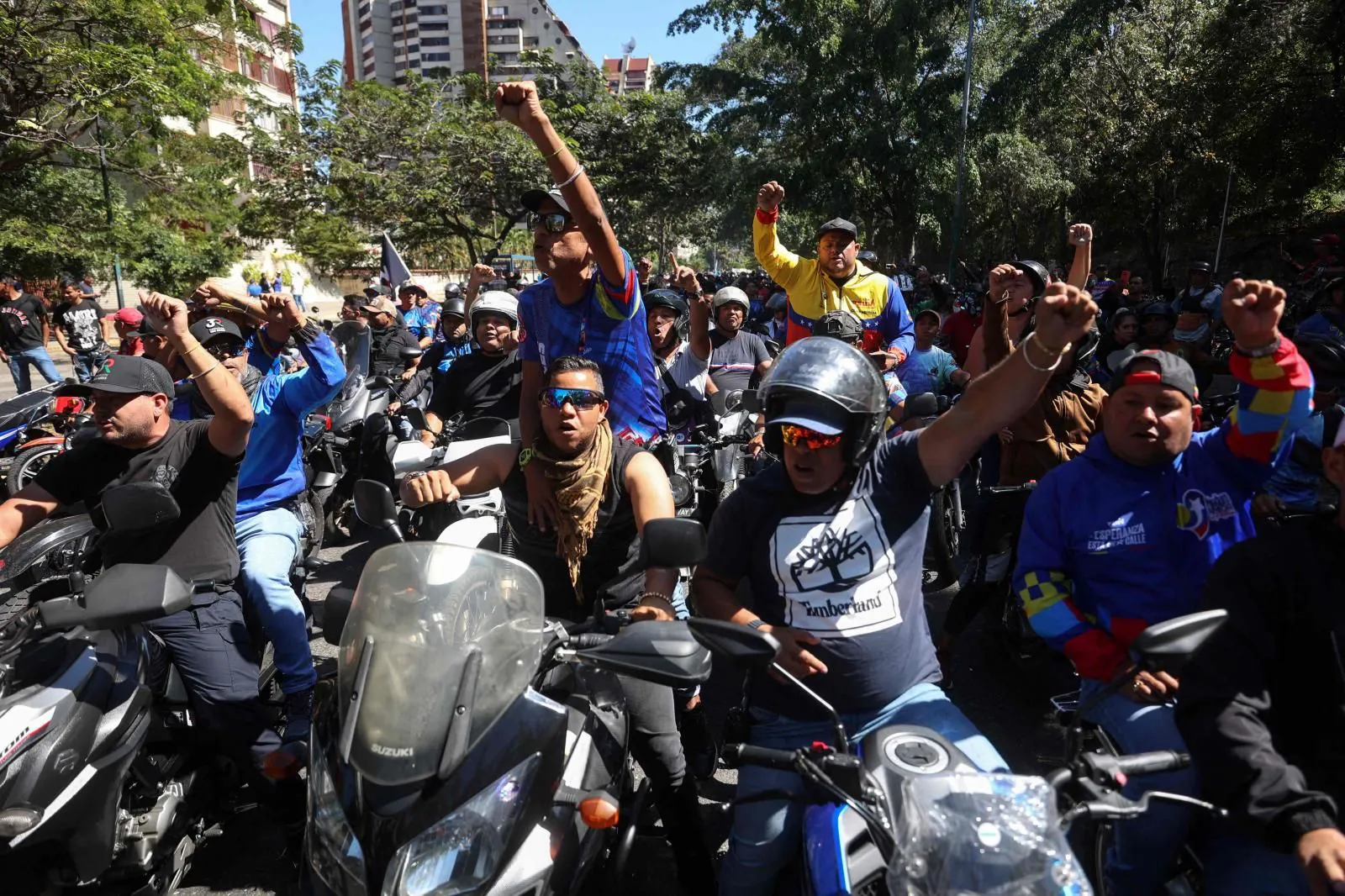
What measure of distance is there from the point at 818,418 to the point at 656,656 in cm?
75

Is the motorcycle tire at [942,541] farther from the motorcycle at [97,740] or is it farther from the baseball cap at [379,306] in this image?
the baseball cap at [379,306]

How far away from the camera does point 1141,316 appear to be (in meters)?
5.78

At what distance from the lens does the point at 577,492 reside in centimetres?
304

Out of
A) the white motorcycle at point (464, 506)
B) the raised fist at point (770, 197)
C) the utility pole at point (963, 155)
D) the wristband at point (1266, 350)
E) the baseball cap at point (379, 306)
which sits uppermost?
the utility pole at point (963, 155)

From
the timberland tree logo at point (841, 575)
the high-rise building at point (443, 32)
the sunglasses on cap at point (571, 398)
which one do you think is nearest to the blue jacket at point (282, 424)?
the sunglasses on cap at point (571, 398)

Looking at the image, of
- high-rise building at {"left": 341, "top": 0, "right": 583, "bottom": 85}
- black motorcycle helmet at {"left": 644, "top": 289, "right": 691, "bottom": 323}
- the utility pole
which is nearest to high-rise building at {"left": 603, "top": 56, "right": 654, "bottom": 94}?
high-rise building at {"left": 341, "top": 0, "right": 583, "bottom": 85}

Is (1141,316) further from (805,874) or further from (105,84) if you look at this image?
(105,84)

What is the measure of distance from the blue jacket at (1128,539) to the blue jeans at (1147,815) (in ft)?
0.49

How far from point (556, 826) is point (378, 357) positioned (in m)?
8.04

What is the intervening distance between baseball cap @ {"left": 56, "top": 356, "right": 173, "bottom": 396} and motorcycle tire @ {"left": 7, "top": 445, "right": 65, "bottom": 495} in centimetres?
443

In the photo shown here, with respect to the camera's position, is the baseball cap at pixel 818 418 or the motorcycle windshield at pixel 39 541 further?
the motorcycle windshield at pixel 39 541

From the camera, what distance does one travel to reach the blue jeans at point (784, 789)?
7.24ft

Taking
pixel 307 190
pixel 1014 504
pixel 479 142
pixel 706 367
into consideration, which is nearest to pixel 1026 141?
pixel 479 142

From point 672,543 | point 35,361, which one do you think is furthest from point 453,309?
point 35,361
